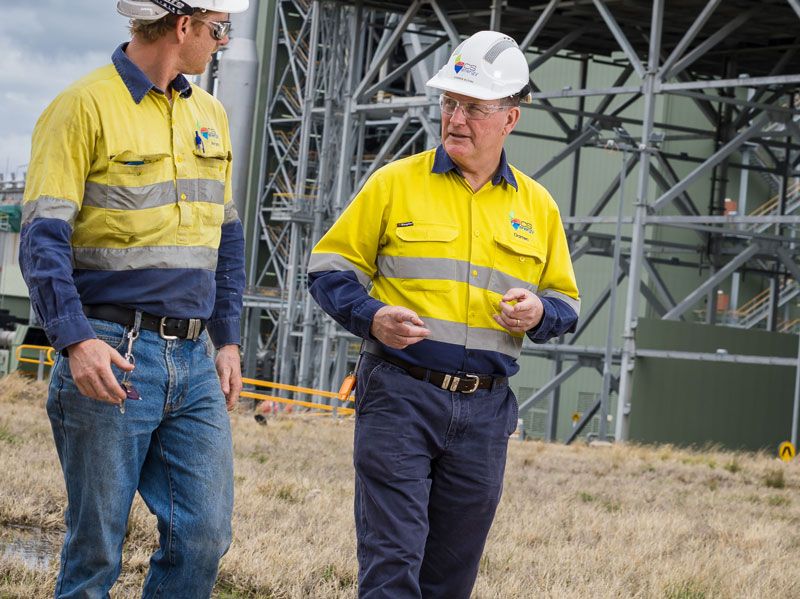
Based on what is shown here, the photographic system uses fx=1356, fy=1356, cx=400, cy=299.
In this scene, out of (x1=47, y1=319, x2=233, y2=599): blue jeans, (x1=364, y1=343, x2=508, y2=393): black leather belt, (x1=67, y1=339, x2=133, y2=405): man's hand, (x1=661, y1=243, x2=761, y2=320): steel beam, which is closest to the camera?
(x1=67, y1=339, x2=133, y2=405): man's hand

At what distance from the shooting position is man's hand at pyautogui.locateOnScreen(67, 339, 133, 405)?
364 cm

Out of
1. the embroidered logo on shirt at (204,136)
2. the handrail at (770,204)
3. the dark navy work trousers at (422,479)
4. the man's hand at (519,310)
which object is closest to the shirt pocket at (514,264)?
the man's hand at (519,310)

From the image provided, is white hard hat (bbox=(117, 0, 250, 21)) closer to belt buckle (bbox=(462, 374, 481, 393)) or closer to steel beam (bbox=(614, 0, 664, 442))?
A: belt buckle (bbox=(462, 374, 481, 393))

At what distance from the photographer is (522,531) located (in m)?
8.11

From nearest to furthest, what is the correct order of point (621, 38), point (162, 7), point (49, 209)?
point (49, 209)
point (162, 7)
point (621, 38)

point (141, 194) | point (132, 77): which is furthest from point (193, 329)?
point (132, 77)

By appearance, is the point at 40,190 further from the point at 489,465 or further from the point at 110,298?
the point at 489,465

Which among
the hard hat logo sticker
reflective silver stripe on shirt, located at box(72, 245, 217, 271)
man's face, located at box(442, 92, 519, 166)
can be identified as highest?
the hard hat logo sticker

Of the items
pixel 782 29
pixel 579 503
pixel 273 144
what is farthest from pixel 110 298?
pixel 273 144

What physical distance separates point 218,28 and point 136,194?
58 cm

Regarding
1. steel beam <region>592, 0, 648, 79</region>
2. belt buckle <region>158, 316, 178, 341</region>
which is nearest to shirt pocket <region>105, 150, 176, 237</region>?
belt buckle <region>158, 316, 178, 341</region>

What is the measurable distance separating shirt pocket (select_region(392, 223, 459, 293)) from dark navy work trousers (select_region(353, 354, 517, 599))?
0.30 metres

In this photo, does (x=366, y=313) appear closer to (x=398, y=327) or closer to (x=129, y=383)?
(x=398, y=327)

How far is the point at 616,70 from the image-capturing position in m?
40.7
